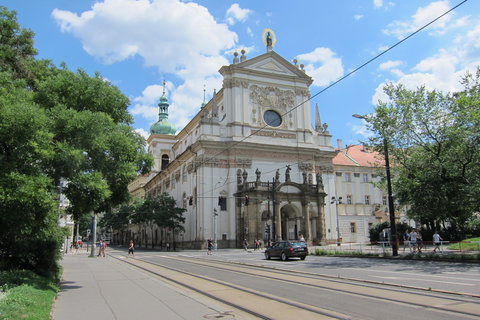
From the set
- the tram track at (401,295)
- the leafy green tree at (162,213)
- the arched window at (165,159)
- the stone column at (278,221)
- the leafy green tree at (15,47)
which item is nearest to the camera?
the tram track at (401,295)

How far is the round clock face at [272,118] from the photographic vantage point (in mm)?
51291

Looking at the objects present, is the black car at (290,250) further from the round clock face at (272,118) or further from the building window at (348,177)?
the building window at (348,177)

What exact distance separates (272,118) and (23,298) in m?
45.1

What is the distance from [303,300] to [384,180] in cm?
2066

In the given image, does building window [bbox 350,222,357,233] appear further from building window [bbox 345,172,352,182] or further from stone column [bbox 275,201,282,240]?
stone column [bbox 275,201,282,240]

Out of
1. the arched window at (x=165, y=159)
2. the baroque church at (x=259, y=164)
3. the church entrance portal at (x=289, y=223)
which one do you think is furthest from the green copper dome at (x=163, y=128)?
the church entrance portal at (x=289, y=223)

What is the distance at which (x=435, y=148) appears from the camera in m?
23.8

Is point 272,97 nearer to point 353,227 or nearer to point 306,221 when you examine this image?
point 306,221

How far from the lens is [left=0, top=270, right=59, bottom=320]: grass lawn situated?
6970 millimetres

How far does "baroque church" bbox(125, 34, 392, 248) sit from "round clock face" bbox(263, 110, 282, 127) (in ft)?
0.42

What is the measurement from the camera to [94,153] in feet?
42.3

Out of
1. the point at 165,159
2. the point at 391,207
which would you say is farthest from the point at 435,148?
the point at 165,159

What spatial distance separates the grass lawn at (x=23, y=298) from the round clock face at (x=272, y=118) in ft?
137

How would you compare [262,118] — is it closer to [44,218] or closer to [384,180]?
[384,180]
